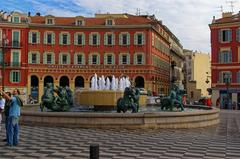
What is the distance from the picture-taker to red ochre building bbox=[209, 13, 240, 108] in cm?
5859

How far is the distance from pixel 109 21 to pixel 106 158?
56.5 meters

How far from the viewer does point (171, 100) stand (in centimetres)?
2345

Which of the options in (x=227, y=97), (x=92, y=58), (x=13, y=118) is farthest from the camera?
(x=92, y=58)

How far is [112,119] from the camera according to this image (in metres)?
19.0

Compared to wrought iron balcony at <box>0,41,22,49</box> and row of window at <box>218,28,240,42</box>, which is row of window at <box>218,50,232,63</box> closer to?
row of window at <box>218,28,240,42</box>

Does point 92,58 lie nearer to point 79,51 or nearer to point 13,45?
point 79,51

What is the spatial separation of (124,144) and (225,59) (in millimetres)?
47152

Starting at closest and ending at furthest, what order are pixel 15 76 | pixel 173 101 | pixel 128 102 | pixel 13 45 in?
pixel 128 102 → pixel 173 101 → pixel 13 45 → pixel 15 76

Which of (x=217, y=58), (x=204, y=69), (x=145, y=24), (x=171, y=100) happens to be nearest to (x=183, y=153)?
(x=171, y=100)

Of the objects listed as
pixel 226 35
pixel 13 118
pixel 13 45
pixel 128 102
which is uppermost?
pixel 226 35

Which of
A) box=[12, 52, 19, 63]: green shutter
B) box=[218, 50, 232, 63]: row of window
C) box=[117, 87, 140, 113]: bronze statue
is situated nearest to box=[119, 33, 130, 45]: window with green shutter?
box=[218, 50, 232, 63]: row of window

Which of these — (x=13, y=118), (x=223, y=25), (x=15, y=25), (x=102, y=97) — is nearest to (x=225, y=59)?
(x=223, y=25)

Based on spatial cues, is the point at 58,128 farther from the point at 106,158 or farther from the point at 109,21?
the point at 109,21

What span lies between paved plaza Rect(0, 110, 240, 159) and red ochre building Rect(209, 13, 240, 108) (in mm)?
40372
